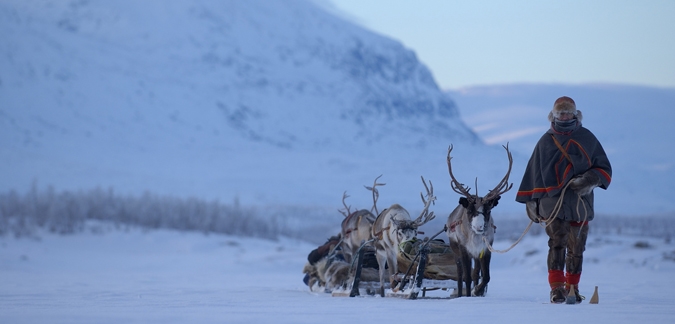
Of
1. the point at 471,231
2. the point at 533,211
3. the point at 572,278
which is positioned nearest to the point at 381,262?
the point at 471,231

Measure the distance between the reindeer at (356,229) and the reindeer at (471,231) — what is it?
5.89ft

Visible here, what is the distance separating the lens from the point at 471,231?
948 cm

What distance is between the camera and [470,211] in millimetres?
9344

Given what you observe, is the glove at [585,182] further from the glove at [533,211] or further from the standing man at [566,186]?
the glove at [533,211]

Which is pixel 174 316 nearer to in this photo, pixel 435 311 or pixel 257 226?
pixel 435 311

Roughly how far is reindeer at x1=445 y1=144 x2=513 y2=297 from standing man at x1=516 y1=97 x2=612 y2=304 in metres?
0.89

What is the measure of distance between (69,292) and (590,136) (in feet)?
30.4

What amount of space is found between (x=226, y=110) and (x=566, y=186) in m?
117

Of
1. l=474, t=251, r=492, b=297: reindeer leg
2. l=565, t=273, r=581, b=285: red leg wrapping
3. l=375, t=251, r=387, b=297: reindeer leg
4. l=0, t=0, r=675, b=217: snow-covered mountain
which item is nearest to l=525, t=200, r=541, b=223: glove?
l=565, t=273, r=581, b=285: red leg wrapping

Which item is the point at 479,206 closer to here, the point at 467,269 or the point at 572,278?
the point at 467,269

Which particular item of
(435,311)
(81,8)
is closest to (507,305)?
(435,311)

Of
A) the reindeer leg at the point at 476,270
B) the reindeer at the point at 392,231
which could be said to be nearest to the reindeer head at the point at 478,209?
the reindeer leg at the point at 476,270

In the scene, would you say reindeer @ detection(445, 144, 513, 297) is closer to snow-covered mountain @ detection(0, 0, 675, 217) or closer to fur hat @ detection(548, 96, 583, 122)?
fur hat @ detection(548, 96, 583, 122)

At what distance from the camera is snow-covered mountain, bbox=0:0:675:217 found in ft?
284
